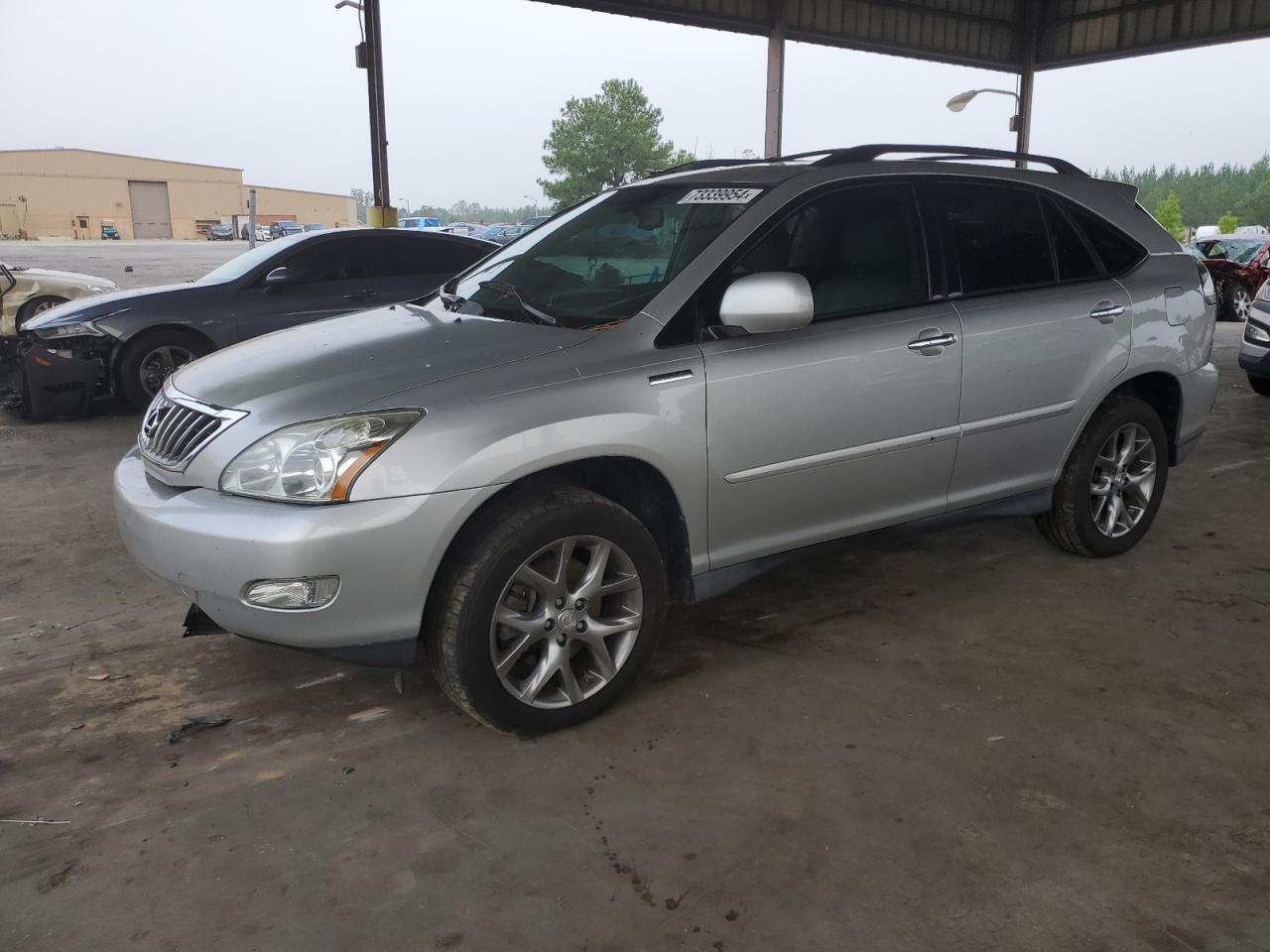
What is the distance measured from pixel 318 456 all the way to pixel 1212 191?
124763 mm

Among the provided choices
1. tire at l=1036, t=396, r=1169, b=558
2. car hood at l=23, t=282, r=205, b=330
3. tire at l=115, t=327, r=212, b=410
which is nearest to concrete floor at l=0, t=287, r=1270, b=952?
tire at l=1036, t=396, r=1169, b=558

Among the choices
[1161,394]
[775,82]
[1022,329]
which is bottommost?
[1161,394]

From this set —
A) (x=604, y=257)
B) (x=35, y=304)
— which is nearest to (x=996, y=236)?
(x=604, y=257)

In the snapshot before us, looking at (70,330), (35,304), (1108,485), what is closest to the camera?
(1108,485)

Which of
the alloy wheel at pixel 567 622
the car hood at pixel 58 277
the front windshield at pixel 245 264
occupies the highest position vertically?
the front windshield at pixel 245 264

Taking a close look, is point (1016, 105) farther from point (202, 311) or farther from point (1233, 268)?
point (202, 311)

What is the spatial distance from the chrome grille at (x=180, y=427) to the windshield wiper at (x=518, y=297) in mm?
959

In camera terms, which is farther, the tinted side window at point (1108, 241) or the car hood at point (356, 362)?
the tinted side window at point (1108, 241)

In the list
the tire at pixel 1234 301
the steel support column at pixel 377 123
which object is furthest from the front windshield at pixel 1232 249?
the steel support column at pixel 377 123

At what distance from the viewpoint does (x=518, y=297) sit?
3518mm

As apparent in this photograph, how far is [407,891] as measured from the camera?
7.69 ft

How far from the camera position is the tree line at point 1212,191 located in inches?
3615

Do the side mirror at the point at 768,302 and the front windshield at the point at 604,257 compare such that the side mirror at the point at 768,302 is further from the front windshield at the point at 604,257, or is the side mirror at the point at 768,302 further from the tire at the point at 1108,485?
the tire at the point at 1108,485

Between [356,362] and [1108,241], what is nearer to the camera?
[356,362]
